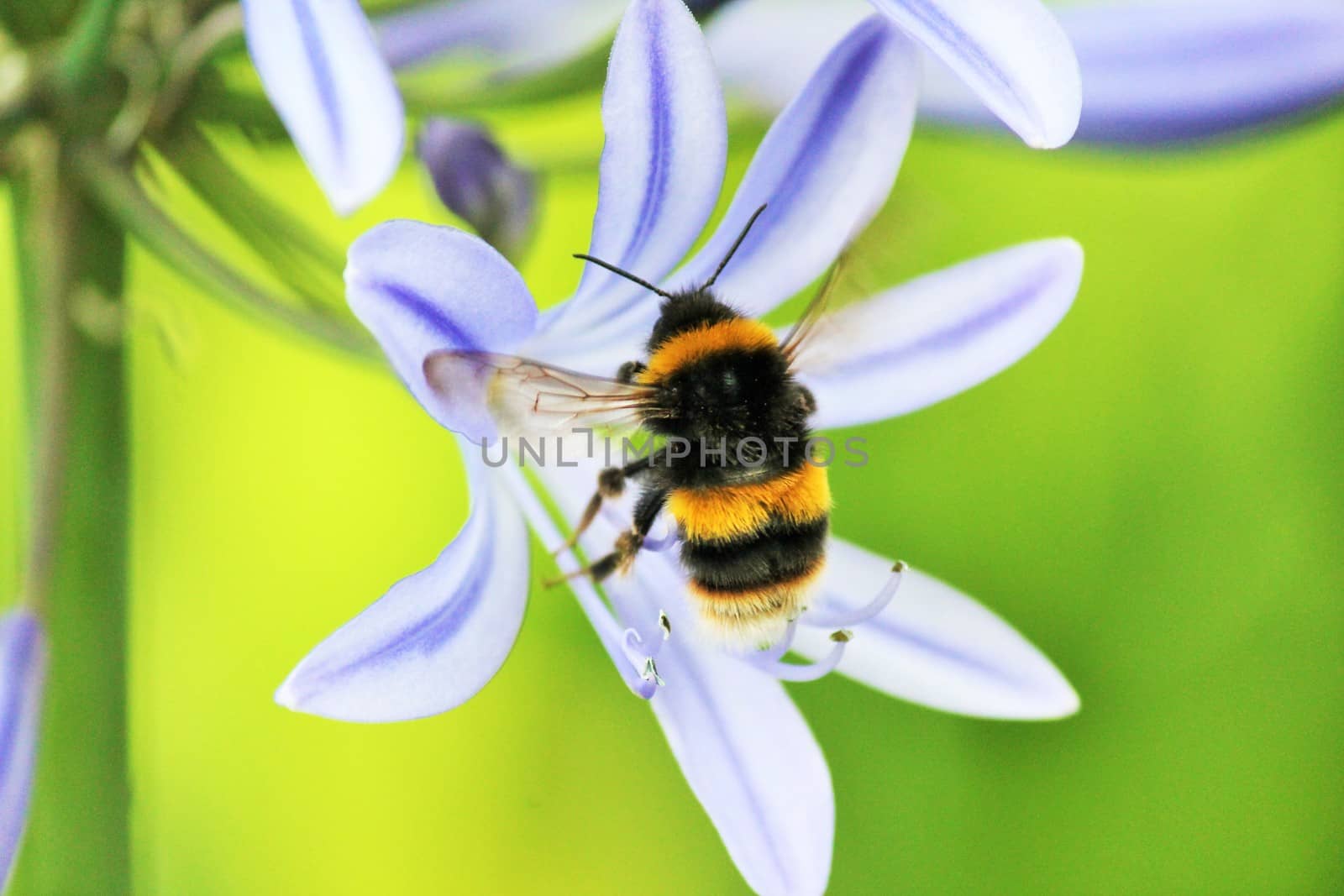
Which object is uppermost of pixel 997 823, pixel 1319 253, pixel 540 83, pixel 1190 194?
pixel 1190 194

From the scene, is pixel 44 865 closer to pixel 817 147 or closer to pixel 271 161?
pixel 271 161

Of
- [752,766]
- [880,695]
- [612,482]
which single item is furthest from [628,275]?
[880,695]

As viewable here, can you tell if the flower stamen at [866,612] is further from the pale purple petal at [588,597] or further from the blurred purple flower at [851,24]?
the blurred purple flower at [851,24]

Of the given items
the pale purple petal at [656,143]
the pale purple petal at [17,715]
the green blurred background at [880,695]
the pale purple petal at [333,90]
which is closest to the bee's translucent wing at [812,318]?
the pale purple petal at [656,143]

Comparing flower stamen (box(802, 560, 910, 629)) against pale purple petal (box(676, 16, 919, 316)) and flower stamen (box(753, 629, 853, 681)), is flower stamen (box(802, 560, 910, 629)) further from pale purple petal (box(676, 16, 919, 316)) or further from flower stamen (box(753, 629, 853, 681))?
pale purple petal (box(676, 16, 919, 316))

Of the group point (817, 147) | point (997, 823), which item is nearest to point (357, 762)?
point (997, 823)

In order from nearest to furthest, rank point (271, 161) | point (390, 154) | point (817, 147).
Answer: point (390, 154), point (817, 147), point (271, 161)
